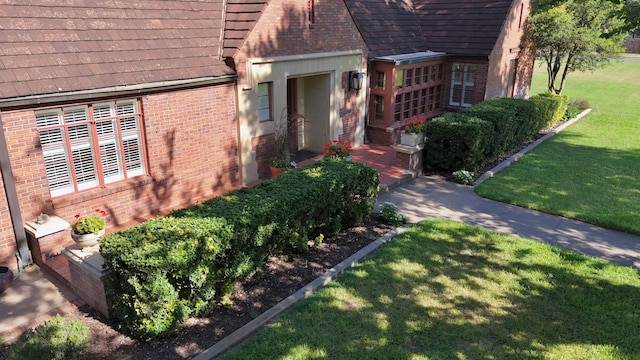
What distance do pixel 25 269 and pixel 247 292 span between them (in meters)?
3.72

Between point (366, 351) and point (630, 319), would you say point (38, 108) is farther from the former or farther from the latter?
point (630, 319)

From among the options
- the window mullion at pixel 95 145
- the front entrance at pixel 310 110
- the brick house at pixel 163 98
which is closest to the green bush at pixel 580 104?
the brick house at pixel 163 98

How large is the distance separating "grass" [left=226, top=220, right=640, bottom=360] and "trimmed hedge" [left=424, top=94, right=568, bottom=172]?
4170 mm

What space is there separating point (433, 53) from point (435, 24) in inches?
69.0

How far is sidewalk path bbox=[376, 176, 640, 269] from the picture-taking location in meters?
8.31

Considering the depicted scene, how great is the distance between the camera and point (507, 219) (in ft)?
31.2

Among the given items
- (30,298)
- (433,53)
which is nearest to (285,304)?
(30,298)

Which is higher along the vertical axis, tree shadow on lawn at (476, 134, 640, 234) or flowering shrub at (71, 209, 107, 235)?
flowering shrub at (71, 209, 107, 235)

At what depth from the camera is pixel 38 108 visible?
7184mm

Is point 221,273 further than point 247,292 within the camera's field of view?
No

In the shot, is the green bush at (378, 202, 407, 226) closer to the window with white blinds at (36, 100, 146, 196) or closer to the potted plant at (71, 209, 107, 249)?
the window with white blinds at (36, 100, 146, 196)

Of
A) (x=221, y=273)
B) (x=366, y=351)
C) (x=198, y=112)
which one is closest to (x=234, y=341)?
(x=221, y=273)

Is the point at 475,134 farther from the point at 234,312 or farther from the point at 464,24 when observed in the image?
the point at 234,312

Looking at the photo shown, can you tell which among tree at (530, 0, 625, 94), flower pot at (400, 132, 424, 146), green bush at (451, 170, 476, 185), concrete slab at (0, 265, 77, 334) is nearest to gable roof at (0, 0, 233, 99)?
concrete slab at (0, 265, 77, 334)
